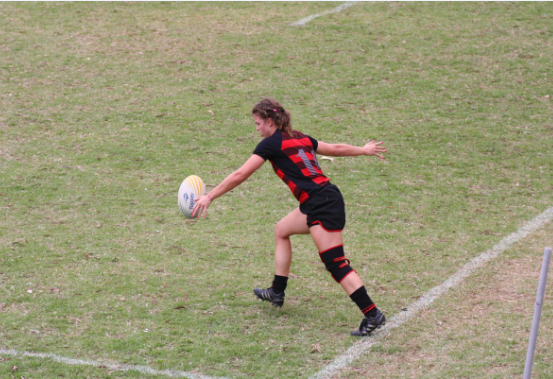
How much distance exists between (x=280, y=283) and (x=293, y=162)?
1.23m

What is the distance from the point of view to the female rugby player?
5676 mm

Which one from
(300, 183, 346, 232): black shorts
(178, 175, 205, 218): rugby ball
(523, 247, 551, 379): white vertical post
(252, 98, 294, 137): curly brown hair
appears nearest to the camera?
(523, 247, 551, 379): white vertical post

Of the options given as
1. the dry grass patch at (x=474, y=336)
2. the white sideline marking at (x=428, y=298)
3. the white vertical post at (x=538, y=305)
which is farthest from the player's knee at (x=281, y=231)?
the white vertical post at (x=538, y=305)

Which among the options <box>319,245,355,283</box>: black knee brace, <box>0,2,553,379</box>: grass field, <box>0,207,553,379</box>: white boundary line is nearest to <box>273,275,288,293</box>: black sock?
<box>0,2,553,379</box>: grass field

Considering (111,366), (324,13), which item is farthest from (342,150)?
(324,13)

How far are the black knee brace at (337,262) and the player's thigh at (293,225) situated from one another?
379 millimetres

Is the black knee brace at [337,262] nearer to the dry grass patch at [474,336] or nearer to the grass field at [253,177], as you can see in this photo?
the grass field at [253,177]

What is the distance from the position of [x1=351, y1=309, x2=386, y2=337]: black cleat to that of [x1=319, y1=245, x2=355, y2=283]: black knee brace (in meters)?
0.43

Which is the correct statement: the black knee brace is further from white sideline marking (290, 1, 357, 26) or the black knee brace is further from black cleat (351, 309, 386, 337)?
white sideline marking (290, 1, 357, 26)

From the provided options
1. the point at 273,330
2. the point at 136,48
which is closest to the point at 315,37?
the point at 136,48

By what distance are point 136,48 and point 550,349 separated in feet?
38.4

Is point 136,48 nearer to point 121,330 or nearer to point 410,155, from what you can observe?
point 410,155

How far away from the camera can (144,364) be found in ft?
17.1

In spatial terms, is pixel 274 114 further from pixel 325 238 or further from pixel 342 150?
pixel 325 238
